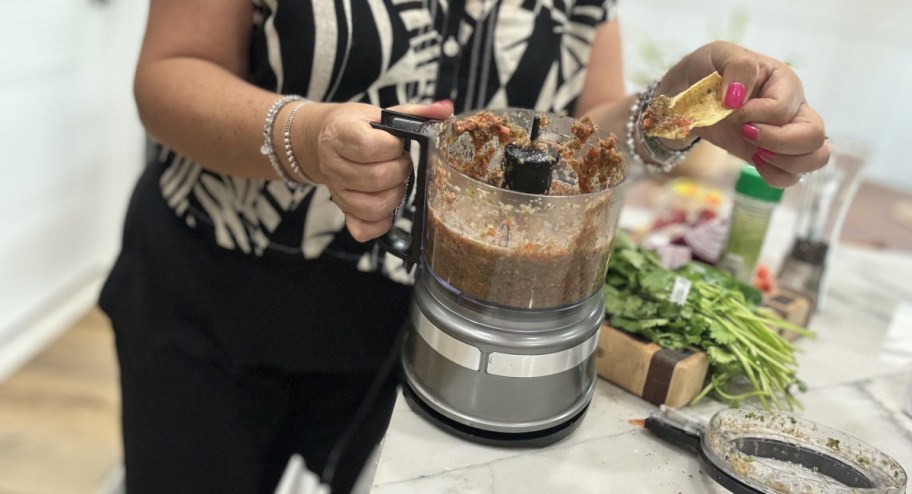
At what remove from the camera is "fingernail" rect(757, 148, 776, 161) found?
0.84 metres

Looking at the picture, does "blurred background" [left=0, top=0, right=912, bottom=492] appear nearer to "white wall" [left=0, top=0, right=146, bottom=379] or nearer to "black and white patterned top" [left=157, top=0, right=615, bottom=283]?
"white wall" [left=0, top=0, right=146, bottom=379]

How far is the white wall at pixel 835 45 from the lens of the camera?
2.77 metres

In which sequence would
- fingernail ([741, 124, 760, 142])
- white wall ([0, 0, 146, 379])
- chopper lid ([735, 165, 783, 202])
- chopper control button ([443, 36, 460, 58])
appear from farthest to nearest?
white wall ([0, 0, 146, 379]), chopper lid ([735, 165, 783, 202]), chopper control button ([443, 36, 460, 58]), fingernail ([741, 124, 760, 142])

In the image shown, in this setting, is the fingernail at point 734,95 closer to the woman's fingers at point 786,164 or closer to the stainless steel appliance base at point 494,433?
the woman's fingers at point 786,164

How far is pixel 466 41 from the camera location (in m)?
1.05

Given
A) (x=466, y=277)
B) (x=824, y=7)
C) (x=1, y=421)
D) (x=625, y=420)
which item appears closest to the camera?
(x=466, y=277)

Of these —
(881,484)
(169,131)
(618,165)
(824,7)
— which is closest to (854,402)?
(881,484)

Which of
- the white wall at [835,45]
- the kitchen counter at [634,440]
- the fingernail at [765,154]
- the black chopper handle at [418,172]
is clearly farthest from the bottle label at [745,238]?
the white wall at [835,45]

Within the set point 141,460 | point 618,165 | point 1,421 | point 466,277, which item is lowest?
point 1,421

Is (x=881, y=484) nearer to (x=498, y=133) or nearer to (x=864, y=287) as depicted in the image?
(x=498, y=133)

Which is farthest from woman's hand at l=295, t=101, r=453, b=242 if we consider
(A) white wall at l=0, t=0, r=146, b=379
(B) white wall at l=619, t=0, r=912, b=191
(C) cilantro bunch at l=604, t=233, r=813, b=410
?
(B) white wall at l=619, t=0, r=912, b=191

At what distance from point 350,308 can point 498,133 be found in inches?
16.4

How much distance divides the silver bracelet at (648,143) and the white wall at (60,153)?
5.66ft

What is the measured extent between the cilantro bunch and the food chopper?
14 cm
